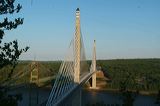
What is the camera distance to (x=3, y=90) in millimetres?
8531

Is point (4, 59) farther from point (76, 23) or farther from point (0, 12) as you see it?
point (76, 23)

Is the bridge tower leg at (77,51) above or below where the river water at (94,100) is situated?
above

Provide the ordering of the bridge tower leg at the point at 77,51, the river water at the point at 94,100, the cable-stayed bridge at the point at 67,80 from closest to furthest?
the cable-stayed bridge at the point at 67,80, the bridge tower leg at the point at 77,51, the river water at the point at 94,100

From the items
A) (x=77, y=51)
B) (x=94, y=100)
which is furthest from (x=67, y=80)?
(x=94, y=100)

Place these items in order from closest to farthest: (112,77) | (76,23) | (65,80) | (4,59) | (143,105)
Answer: (4,59), (65,80), (76,23), (143,105), (112,77)

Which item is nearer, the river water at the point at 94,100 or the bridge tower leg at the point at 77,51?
the bridge tower leg at the point at 77,51

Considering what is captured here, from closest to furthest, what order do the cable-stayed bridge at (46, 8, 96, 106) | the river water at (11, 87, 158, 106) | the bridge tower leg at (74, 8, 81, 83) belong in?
the cable-stayed bridge at (46, 8, 96, 106) < the bridge tower leg at (74, 8, 81, 83) < the river water at (11, 87, 158, 106)

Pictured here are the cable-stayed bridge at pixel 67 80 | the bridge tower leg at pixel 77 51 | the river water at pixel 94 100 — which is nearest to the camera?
the cable-stayed bridge at pixel 67 80

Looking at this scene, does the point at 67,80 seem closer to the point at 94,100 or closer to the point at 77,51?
the point at 77,51

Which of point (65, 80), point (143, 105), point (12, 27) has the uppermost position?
point (12, 27)

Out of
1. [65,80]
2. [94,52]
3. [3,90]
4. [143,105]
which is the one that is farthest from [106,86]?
[3,90]

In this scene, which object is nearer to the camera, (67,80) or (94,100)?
(67,80)

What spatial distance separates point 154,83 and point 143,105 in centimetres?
2716

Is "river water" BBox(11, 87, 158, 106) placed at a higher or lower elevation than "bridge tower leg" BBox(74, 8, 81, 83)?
lower
